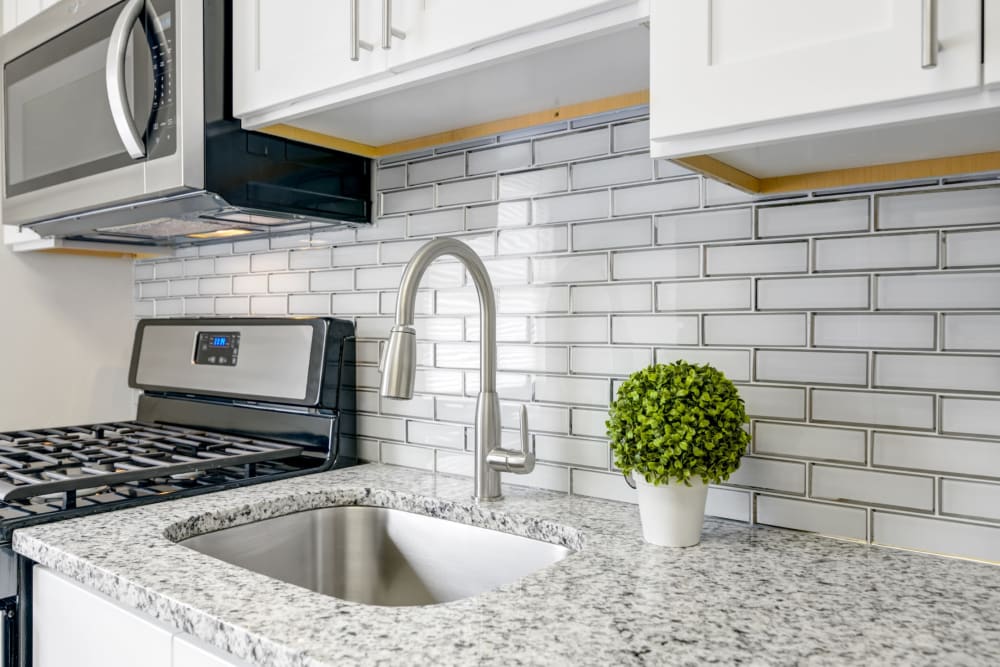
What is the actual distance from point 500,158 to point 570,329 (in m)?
0.37

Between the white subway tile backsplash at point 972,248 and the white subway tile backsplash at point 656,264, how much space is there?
→ 1.12 feet

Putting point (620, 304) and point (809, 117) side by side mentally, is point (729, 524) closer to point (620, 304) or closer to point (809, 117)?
point (620, 304)

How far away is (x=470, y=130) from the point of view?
143 centimetres

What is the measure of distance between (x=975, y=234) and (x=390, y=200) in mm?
1109

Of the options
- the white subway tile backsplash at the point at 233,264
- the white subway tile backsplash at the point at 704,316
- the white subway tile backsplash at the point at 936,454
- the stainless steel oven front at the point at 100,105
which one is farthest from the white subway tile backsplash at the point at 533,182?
the white subway tile backsplash at the point at 233,264

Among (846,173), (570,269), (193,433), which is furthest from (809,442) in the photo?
(193,433)

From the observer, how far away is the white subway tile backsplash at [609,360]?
1.23 meters

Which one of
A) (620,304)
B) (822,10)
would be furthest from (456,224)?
(822,10)

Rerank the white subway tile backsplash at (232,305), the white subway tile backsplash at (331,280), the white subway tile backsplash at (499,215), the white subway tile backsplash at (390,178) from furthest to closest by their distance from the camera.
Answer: the white subway tile backsplash at (232,305) < the white subway tile backsplash at (331,280) < the white subway tile backsplash at (390,178) < the white subway tile backsplash at (499,215)

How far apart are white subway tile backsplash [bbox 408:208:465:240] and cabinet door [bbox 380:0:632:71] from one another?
44 centimetres

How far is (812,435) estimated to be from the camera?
3.47ft

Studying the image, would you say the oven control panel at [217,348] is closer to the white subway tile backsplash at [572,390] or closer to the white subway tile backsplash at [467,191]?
the white subway tile backsplash at [467,191]

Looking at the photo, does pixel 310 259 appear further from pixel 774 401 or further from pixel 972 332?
pixel 972 332

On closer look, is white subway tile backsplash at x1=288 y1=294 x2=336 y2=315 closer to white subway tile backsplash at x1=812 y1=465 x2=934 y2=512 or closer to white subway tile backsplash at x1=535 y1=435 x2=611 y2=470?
white subway tile backsplash at x1=535 y1=435 x2=611 y2=470
